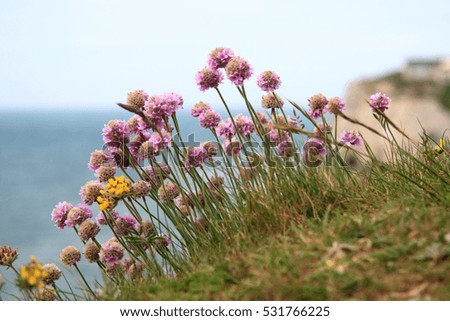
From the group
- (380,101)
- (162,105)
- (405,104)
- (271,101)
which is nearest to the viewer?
(162,105)

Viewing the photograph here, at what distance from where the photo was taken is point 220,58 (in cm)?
481

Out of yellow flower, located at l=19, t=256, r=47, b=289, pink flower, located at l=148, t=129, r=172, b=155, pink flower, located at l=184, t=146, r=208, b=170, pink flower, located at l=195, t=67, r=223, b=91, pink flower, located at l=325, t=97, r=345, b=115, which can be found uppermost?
pink flower, located at l=195, t=67, r=223, b=91

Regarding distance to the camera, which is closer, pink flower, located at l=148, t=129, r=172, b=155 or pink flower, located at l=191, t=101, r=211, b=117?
pink flower, located at l=148, t=129, r=172, b=155

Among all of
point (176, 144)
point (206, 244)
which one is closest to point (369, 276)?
point (206, 244)

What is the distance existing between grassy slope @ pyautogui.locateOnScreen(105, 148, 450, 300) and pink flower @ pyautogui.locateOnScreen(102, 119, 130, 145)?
1.10 meters

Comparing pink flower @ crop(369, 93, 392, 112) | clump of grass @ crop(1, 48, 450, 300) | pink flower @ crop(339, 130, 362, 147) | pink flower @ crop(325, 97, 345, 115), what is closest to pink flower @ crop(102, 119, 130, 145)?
clump of grass @ crop(1, 48, 450, 300)

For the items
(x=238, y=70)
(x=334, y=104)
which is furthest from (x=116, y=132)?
(x=334, y=104)

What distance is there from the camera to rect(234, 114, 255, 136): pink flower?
482 cm

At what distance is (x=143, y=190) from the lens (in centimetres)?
455

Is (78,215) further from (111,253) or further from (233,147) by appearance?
(233,147)

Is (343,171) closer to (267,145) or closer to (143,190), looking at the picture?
(267,145)

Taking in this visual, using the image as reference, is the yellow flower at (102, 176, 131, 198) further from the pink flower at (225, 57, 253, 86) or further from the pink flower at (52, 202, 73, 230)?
the pink flower at (225, 57, 253, 86)

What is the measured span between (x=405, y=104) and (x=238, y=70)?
3192cm

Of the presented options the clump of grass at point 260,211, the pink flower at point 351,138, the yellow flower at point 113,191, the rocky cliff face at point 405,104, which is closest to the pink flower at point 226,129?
the clump of grass at point 260,211
